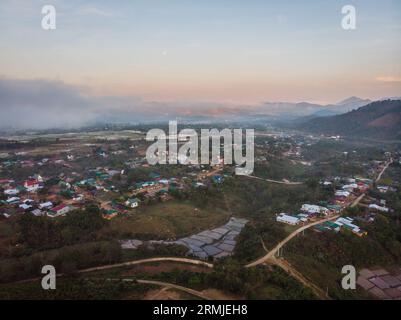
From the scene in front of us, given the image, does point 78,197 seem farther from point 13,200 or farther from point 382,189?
point 382,189

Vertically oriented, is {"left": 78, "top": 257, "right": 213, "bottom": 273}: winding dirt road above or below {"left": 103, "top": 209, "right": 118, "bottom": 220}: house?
below

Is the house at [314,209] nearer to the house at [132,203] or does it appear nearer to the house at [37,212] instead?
the house at [132,203]

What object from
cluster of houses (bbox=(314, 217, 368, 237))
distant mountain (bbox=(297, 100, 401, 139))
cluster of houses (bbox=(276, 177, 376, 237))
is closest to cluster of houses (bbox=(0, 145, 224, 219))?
cluster of houses (bbox=(276, 177, 376, 237))

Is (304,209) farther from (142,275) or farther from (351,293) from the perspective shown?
(142,275)

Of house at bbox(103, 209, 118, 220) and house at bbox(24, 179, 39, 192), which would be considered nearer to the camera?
house at bbox(103, 209, 118, 220)

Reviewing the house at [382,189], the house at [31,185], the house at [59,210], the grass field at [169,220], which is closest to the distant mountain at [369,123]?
the house at [382,189]

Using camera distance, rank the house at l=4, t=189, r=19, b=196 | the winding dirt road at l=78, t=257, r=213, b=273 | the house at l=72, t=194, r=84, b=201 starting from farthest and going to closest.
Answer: the house at l=4, t=189, r=19, b=196 → the house at l=72, t=194, r=84, b=201 → the winding dirt road at l=78, t=257, r=213, b=273

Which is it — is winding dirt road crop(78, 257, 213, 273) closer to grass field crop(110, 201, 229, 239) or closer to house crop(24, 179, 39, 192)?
grass field crop(110, 201, 229, 239)

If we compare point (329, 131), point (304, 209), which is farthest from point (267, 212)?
point (329, 131)
